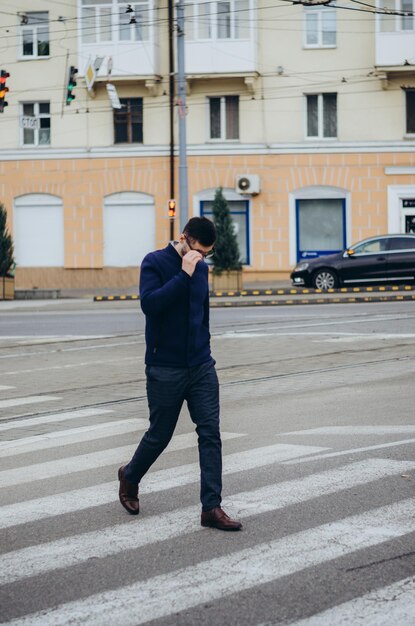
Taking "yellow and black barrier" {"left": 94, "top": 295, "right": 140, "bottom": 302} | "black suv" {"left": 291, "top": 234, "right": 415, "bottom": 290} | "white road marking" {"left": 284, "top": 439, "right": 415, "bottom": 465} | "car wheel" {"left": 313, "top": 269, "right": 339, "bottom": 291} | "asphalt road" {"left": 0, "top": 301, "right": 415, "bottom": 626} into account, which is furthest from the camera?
"yellow and black barrier" {"left": 94, "top": 295, "right": 140, "bottom": 302}

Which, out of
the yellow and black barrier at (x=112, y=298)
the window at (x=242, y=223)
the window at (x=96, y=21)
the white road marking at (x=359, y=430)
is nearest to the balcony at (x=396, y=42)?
the window at (x=242, y=223)

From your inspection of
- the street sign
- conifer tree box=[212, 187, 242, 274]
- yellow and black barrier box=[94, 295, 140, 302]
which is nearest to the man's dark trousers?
yellow and black barrier box=[94, 295, 140, 302]

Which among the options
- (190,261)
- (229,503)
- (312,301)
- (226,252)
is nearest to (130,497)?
(229,503)

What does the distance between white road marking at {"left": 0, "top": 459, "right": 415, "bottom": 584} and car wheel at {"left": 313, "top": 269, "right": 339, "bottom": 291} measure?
25.0 m

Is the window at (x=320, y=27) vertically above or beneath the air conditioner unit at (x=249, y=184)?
above

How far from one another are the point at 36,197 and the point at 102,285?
3771 mm

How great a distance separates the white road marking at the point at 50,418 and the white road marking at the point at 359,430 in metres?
2.37

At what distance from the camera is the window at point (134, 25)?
38.7 m

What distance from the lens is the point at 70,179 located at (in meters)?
40.3

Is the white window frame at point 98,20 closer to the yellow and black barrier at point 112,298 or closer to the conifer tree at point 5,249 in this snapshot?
the conifer tree at point 5,249

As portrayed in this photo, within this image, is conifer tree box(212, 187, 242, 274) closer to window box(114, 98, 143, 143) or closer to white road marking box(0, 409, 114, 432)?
window box(114, 98, 143, 143)

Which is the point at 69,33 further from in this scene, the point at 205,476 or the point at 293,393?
the point at 205,476

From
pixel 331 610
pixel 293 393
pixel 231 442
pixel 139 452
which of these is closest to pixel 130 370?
pixel 293 393

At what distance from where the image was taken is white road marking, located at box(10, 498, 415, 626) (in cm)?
501
